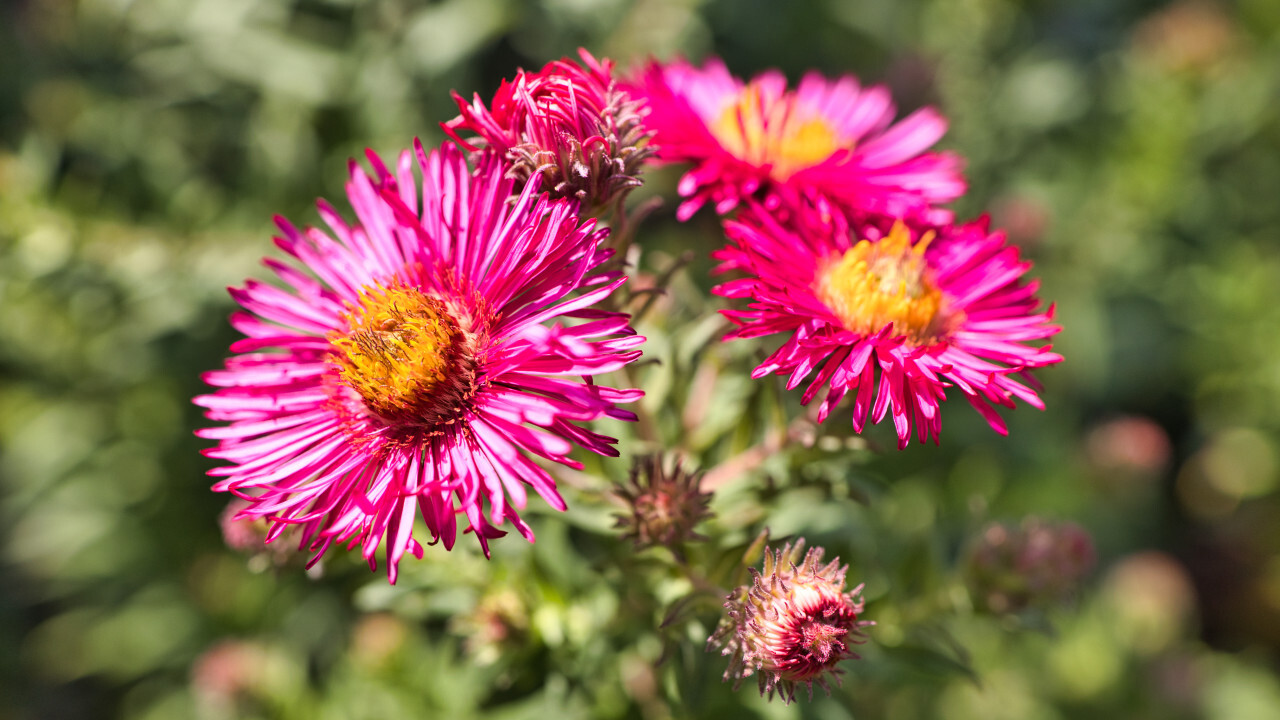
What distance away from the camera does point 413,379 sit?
142cm

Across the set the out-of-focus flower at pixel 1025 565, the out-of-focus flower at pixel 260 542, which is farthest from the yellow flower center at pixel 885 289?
the out-of-focus flower at pixel 260 542

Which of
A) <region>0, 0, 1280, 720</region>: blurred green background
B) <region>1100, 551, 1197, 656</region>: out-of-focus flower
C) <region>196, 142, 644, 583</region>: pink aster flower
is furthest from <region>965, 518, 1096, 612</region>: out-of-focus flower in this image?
<region>1100, 551, 1197, 656</region>: out-of-focus flower

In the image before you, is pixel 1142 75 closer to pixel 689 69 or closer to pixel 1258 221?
pixel 1258 221

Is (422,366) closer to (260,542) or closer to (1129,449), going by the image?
(260,542)

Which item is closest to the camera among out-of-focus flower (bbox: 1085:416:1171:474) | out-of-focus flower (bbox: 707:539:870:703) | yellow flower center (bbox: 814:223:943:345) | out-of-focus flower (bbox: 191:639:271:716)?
out-of-focus flower (bbox: 707:539:870:703)

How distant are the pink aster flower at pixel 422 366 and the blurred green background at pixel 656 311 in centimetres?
55

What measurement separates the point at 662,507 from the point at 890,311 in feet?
1.74

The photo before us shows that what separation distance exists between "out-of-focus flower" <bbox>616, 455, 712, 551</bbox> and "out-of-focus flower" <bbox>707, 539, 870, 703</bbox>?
0.18 metres

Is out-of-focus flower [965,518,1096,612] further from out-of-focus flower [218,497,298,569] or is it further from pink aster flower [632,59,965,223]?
out-of-focus flower [218,497,298,569]

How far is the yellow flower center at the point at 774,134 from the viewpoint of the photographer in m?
1.60

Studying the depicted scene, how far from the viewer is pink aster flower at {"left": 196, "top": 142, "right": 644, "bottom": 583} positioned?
1156 mm

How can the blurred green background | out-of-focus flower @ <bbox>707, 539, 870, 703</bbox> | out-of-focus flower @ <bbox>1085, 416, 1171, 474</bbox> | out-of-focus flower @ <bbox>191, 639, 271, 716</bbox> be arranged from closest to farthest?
out-of-focus flower @ <bbox>707, 539, 870, 703</bbox>
out-of-focus flower @ <bbox>191, 639, 271, 716</bbox>
the blurred green background
out-of-focus flower @ <bbox>1085, 416, 1171, 474</bbox>

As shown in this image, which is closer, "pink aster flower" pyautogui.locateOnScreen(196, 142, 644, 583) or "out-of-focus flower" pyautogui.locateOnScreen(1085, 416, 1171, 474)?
"pink aster flower" pyautogui.locateOnScreen(196, 142, 644, 583)

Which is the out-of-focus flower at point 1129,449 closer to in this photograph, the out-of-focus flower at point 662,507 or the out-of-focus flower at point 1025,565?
the out-of-focus flower at point 1025,565
